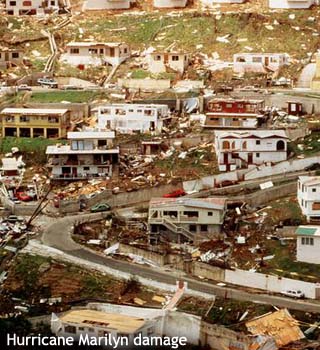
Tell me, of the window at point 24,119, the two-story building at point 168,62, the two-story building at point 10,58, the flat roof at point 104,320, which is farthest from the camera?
the two-story building at point 10,58

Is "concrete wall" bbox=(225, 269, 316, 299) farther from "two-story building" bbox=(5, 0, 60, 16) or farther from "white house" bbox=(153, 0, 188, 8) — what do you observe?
"two-story building" bbox=(5, 0, 60, 16)

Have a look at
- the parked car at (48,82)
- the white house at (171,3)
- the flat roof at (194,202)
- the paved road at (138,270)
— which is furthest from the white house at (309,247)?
the white house at (171,3)

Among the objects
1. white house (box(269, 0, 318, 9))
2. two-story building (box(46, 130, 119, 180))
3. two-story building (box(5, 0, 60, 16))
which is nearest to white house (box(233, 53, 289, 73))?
white house (box(269, 0, 318, 9))

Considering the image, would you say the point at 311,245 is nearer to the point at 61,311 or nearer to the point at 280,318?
the point at 280,318

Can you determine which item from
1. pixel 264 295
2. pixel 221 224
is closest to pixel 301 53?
pixel 221 224

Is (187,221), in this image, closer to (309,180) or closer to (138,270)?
(138,270)

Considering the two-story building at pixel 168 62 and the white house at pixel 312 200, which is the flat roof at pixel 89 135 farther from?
the white house at pixel 312 200
